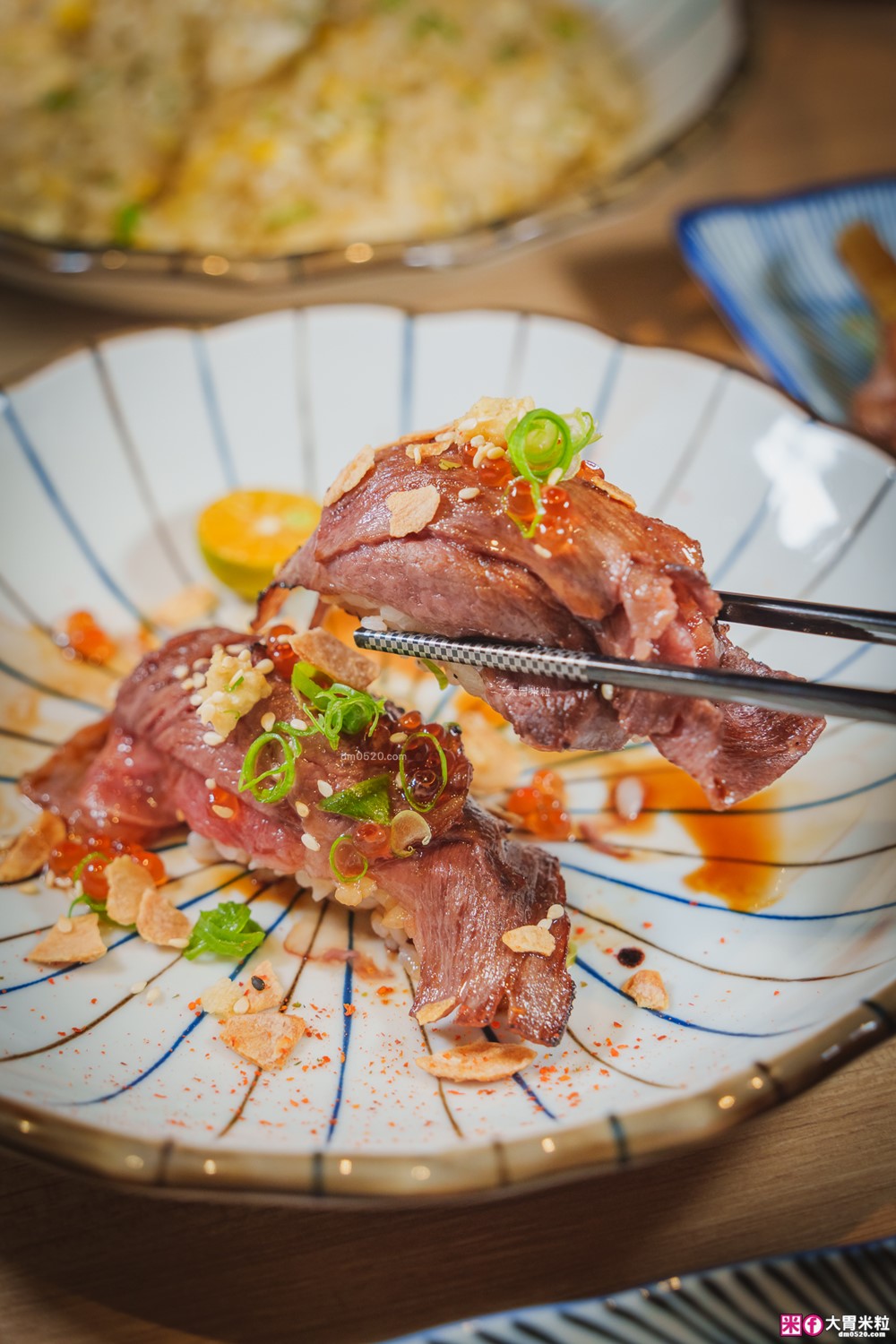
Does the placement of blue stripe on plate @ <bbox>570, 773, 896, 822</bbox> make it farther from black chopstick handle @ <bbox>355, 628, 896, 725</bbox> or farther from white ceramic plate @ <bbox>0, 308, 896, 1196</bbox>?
black chopstick handle @ <bbox>355, 628, 896, 725</bbox>

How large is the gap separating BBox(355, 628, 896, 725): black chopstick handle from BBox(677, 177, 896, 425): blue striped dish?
2.31 m

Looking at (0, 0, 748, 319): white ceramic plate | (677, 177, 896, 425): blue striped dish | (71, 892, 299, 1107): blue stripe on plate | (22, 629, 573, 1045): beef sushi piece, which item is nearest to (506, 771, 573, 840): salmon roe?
(22, 629, 573, 1045): beef sushi piece

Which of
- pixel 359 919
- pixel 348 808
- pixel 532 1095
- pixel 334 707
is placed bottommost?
pixel 532 1095

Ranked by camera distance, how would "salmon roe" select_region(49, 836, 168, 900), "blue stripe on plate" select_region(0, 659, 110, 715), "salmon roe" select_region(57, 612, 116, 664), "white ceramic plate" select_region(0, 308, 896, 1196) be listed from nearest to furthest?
"white ceramic plate" select_region(0, 308, 896, 1196)
"salmon roe" select_region(49, 836, 168, 900)
"blue stripe on plate" select_region(0, 659, 110, 715)
"salmon roe" select_region(57, 612, 116, 664)

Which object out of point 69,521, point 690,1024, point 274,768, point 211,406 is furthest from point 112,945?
point 211,406

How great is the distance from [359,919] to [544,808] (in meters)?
0.59

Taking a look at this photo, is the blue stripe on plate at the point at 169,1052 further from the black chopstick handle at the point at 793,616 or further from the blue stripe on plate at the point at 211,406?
the blue stripe on plate at the point at 211,406

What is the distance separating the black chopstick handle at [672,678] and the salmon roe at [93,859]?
977mm

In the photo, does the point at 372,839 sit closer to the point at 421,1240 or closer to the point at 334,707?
the point at 334,707

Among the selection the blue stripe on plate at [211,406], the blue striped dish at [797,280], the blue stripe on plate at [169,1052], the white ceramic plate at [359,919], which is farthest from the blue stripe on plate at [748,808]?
the blue striped dish at [797,280]

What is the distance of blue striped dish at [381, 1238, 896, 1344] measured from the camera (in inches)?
66.3

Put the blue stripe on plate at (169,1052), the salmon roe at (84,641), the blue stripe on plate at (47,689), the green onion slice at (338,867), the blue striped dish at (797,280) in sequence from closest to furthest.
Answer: the blue stripe on plate at (169,1052) < the green onion slice at (338,867) < the blue stripe on plate at (47,689) < the salmon roe at (84,641) < the blue striped dish at (797,280)

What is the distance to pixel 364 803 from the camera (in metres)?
2.39

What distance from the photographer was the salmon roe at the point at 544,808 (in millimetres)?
2832
